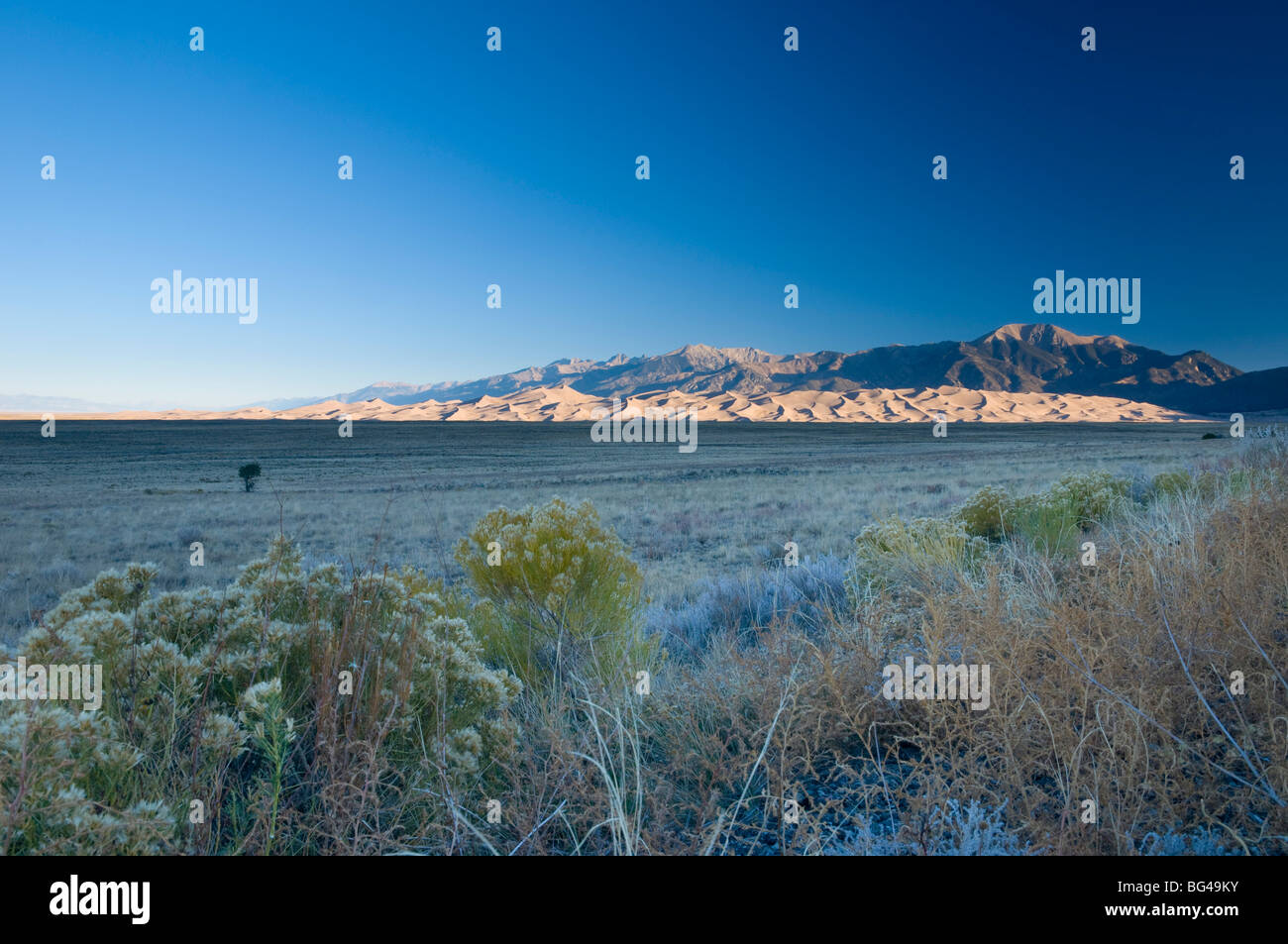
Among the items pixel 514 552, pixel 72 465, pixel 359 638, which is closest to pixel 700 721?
pixel 359 638

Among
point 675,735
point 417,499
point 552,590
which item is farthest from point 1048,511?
point 417,499

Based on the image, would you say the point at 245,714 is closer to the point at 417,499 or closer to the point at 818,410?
the point at 417,499

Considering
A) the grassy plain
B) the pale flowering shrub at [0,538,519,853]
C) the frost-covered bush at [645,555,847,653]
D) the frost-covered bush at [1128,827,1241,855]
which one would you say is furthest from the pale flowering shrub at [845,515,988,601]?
the pale flowering shrub at [0,538,519,853]

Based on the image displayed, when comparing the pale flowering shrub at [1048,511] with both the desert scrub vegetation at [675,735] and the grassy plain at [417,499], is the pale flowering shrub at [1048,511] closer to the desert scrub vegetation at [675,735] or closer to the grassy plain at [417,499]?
the grassy plain at [417,499]

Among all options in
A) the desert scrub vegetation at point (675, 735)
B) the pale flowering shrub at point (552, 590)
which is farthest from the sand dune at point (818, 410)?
the desert scrub vegetation at point (675, 735)

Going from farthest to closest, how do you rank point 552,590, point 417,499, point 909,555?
point 417,499 < point 909,555 < point 552,590

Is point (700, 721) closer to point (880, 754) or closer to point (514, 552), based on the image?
point (880, 754)

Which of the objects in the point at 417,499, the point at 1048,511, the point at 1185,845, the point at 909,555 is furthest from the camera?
the point at 417,499
